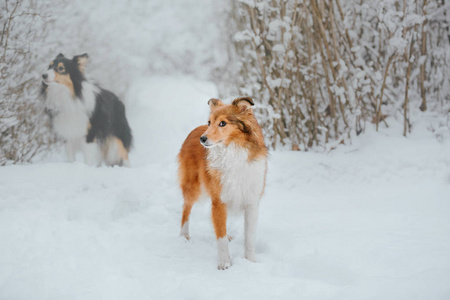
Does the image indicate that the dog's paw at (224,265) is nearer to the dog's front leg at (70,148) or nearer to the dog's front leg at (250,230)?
the dog's front leg at (250,230)

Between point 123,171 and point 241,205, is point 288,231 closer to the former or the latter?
point 241,205

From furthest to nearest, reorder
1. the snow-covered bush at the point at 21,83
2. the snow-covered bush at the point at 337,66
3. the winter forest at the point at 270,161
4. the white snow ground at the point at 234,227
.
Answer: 1. the snow-covered bush at the point at 337,66
2. the snow-covered bush at the point at 21,83
3. the winter forest at the point at 270,161
4. the white snow ground at the point at 234,227

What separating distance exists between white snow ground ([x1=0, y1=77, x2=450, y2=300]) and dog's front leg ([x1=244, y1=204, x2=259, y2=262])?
0.10 meters

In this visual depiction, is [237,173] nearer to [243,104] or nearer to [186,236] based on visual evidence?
[243,104]

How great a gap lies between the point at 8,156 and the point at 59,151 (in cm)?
45

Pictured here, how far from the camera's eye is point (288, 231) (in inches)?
110

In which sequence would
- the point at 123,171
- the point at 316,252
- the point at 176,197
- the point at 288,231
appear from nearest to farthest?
the point at 316,252
the point at 288,231
the point at 176,197
the point at 123,171

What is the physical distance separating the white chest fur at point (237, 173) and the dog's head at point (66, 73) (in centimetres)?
215

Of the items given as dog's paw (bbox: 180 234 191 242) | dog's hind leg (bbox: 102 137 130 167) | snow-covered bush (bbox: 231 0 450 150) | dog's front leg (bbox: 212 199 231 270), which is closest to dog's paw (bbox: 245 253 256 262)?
dog's front leg (bbox: 212 199 231 270)

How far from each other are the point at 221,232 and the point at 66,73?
98.8 inches

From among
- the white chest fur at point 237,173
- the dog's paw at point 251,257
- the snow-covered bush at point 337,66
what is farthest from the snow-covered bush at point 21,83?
the dog's paw at point 251,257

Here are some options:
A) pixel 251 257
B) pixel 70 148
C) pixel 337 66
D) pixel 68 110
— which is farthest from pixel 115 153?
pixel 337 66

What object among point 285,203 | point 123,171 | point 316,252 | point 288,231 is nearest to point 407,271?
point 316,252

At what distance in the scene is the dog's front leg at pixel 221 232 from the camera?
7.57 feet
